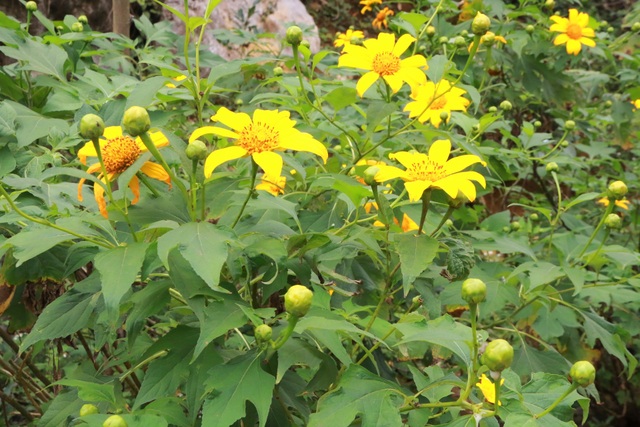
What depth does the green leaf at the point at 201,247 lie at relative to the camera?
2.40ft

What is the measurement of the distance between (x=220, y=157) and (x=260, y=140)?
6 cm

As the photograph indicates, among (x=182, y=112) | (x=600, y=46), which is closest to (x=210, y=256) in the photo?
(x=182, y=112)

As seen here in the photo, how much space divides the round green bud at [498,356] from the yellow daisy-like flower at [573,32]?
1.94 meters

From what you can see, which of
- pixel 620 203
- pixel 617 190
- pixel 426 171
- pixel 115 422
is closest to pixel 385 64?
pixel 426 171

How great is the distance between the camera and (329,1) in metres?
6.62

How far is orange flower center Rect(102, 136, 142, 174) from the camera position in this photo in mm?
937

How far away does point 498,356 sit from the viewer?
28.0 inches

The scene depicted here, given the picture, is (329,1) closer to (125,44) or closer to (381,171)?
(125,44)

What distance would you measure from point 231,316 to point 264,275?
0.41 feet

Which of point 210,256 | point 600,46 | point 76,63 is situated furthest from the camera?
point 600,46

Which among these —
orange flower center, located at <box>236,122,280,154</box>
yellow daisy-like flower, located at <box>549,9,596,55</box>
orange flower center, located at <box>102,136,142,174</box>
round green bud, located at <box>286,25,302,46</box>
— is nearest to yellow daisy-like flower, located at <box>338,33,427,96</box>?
round green bud, located at <box>286,25,302,46</box>

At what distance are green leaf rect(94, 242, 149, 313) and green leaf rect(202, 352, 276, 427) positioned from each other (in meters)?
0.15

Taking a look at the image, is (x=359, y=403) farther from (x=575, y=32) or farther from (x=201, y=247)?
(x=575, y=32)

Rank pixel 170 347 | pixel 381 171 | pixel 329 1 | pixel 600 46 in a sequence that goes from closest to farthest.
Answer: pixel 170 347 → pixel 381 171 → pixel 600 46 → pixel 329 1
